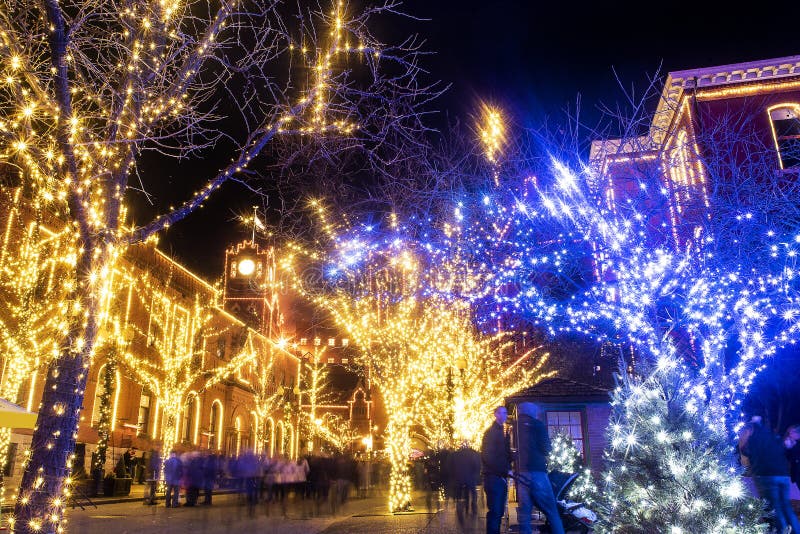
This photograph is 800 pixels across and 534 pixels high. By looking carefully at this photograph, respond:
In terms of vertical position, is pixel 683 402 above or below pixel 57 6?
below

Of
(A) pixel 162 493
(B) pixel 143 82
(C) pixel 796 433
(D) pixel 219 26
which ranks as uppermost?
(D) pixel 219 26

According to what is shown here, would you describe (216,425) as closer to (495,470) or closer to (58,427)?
(495,470)

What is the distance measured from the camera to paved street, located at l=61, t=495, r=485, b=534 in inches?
428

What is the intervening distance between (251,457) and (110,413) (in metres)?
11.8

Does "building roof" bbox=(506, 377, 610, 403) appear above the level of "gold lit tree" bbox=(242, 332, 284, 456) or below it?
below

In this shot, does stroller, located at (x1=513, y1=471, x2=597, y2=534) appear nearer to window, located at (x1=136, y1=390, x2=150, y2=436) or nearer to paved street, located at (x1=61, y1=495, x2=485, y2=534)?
paved street, located at (x1=61, y1=495, x2=485, y2=534)

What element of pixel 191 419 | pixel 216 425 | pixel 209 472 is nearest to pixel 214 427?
pixel 216 425

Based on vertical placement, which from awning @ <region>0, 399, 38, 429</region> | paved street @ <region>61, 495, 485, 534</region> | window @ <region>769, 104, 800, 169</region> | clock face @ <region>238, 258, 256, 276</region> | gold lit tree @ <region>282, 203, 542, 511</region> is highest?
clock face @ <region>238, 258, 256, 276</region>

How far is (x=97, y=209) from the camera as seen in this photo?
6234 millimetres

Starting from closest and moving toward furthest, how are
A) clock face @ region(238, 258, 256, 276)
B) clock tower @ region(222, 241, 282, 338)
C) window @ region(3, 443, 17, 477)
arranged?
1. window @ region(3, 443, 17, 477)
2. clock tower @ region(222, 241, 282, 338)
3. clock face @ region(238, 258, 256, 276)

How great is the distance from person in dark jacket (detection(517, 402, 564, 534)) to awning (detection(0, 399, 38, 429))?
273 inches

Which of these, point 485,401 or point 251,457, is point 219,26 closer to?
point 251,457

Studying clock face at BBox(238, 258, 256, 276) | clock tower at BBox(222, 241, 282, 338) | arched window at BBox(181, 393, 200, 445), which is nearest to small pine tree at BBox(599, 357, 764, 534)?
arched window at BBox(181, 393, 200, 445)

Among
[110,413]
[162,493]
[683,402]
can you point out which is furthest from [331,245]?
[110,413]
